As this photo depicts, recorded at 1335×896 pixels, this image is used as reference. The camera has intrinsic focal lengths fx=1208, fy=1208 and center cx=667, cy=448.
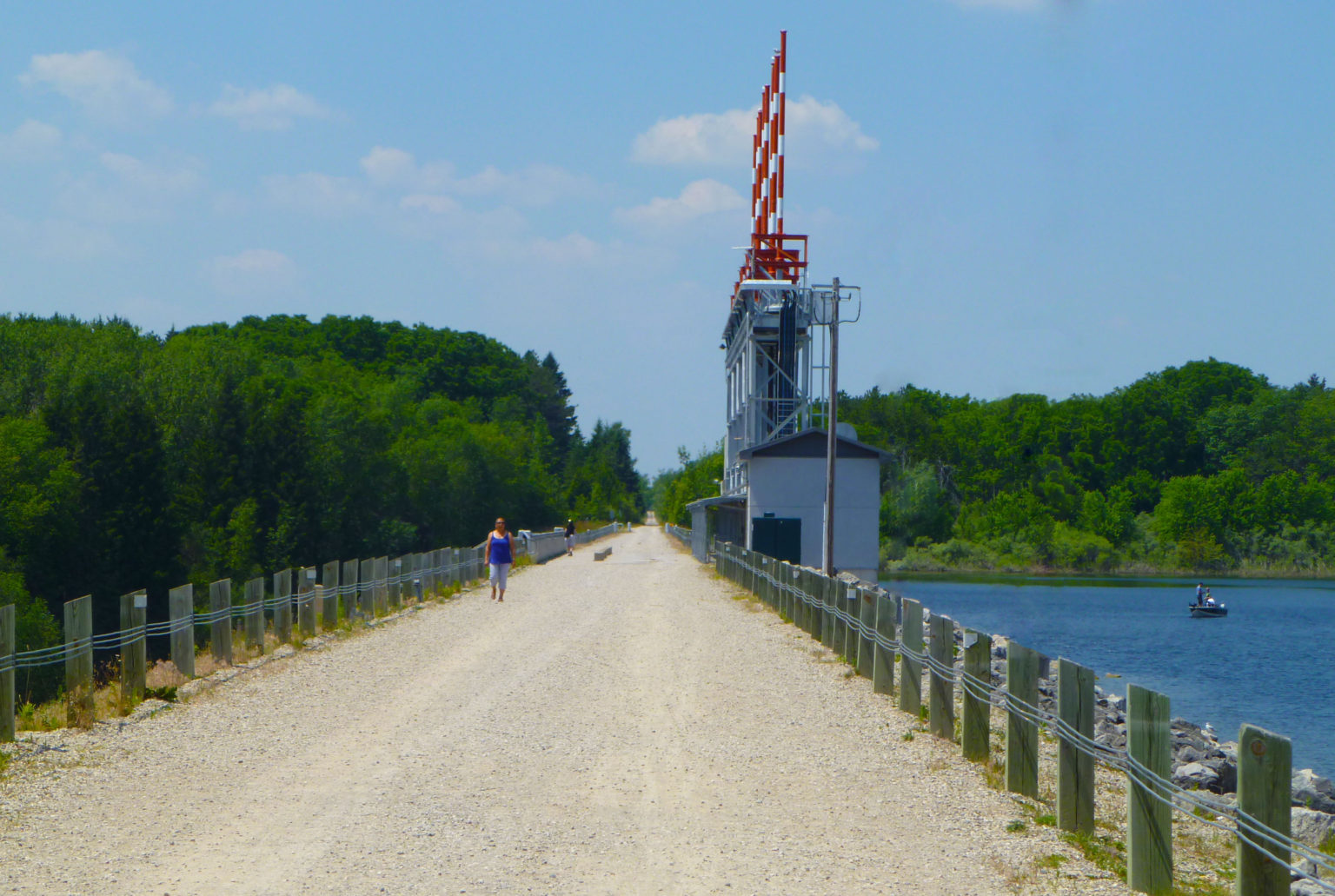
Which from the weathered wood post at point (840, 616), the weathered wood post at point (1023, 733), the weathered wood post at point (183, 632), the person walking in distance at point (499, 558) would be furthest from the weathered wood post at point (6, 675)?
the person walking in distance at point (499, 558)

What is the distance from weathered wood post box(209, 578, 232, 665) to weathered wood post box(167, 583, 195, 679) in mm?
909

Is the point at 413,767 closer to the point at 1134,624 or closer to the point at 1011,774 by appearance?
the point at 1011,774

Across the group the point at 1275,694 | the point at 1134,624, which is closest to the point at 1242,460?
the point at 1134,624

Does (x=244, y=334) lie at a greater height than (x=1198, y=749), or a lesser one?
greater

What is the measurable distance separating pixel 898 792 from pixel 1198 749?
7.67 meters

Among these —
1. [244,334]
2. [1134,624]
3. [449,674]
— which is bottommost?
[1134,624]

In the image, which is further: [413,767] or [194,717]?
[194,717]

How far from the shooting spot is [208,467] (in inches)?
2462

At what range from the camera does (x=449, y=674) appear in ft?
43.9

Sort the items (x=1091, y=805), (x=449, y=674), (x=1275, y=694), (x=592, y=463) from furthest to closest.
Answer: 1. (x=592, y=463)
2. (x=1275, y=694)
3. (x=449, y=674)
4. (x=1091, y=805)

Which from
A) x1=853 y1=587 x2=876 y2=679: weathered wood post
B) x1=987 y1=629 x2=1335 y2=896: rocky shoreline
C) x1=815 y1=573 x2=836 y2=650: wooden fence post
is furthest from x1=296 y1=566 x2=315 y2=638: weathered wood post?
x1=987 y1=629 x2=1335 y2=896: rocky shoreline

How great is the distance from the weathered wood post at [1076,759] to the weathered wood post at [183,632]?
344 inches

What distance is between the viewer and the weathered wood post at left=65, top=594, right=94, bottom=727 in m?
9.91

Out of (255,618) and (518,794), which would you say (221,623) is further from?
(518,794)
